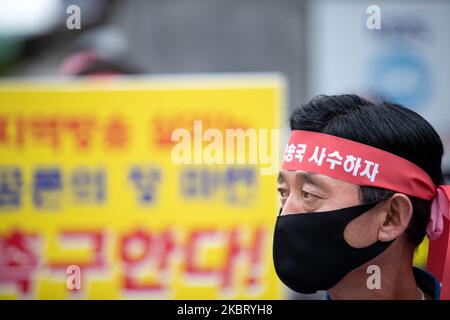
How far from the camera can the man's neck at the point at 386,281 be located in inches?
82.2

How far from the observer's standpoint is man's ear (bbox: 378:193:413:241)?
204 centimetres

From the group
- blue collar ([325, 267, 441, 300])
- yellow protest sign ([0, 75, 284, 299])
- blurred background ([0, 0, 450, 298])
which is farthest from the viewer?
blurred background ([0, 0, 450, 298])

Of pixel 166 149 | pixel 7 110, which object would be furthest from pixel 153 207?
pixel 7 110

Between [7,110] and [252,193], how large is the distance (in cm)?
152

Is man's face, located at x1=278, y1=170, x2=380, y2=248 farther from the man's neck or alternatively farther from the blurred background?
the blurred background

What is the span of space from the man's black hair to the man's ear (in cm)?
3

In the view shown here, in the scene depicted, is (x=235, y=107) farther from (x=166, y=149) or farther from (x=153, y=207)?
(x=153, y=207)

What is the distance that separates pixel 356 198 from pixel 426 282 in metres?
0.42

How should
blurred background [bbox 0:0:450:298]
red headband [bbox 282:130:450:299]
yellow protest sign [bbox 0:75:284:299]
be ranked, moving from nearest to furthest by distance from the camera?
red headband [bbox 282:130:450:299], yellow protest sign [bbox 0:75:284:299], blurred background [bbox 0:0:450:298]

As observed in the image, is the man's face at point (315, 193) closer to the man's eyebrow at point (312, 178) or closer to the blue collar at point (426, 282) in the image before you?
the man's eyebrow at point (312, 178)

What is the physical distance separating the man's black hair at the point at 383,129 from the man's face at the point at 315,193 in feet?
0.15

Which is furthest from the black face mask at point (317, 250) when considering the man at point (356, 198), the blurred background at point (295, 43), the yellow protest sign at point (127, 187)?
the blurred background at point (295, 43)

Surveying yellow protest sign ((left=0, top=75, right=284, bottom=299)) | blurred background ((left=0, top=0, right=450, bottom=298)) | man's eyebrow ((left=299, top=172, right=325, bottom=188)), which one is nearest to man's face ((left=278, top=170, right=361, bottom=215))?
man's eyebrow ((left=299, top=172, right=325, bottom=188))

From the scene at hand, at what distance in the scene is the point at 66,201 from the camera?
4.01 m
